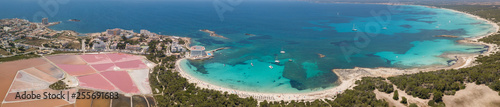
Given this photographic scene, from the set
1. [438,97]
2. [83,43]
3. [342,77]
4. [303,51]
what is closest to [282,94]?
[342,77]

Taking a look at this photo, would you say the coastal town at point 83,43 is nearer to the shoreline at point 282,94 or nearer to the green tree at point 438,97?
the shoreline at point 282,94

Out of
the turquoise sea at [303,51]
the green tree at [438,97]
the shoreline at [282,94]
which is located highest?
the turquoise sea at [303,51]

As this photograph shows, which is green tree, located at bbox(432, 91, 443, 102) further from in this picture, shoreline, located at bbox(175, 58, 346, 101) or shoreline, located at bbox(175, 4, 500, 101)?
shoreline, located at bbox(175, 58, 346, 101)

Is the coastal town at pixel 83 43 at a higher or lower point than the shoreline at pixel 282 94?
higher

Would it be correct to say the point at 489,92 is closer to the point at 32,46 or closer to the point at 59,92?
the point at 59,92

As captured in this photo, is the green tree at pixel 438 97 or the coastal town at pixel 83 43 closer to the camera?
the green tree at pixel 438 97

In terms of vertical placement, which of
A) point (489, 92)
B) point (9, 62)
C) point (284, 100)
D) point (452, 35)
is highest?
point (452, 35)

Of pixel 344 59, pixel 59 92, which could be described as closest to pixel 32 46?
pixel 59 92

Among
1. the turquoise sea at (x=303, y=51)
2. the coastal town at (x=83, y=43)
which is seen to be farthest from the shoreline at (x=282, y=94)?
the coastal town at (x=83, y=43)

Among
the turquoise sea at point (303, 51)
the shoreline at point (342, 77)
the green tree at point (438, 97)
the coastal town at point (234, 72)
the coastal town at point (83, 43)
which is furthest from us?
the coastal town at point (83, 43)

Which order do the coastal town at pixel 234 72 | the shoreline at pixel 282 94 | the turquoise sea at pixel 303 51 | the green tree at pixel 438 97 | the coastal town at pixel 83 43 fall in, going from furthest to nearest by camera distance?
1. the coastal town at pixel 83 43
2. the turquoise sea at pixel 303 51
3. the shoreline at pixel 282 94
4. the coastal town at pixel 234 72
5. the green tree at pixel 438 97

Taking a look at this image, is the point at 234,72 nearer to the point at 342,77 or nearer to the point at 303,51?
the point at 342,77
